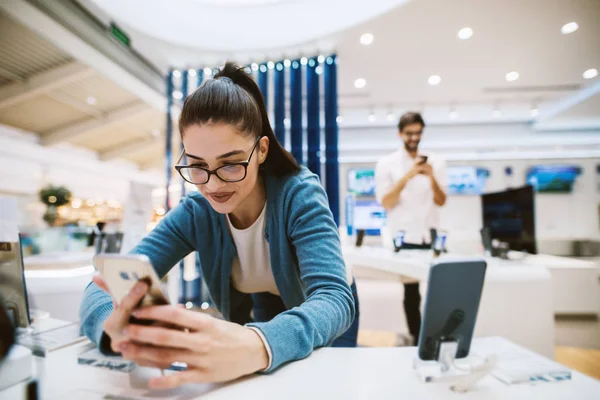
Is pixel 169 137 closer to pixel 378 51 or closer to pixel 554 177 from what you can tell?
pixel 378 51

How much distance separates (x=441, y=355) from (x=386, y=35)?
3727mm

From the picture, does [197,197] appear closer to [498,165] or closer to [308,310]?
[308,310]

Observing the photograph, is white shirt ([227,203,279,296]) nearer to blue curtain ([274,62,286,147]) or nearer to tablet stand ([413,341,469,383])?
tablet stand ([413,341,469,383])

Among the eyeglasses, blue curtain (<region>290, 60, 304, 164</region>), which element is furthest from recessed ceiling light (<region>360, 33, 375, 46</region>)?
the eyeglasses

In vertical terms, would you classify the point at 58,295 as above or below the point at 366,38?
below

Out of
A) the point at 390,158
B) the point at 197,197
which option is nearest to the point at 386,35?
the point at 390,158

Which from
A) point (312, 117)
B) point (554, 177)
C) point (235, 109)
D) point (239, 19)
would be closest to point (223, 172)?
point (235, 109)

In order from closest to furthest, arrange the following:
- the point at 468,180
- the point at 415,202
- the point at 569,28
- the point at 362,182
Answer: the point at 415,202
the point at 569,28
the point at 468,180
the point at 362,182

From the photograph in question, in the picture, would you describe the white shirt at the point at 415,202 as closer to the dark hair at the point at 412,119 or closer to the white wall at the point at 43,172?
the dark hair at the point at 412,119

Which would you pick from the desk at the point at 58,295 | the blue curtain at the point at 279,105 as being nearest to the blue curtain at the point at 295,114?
the blue curtain at the point at 279,105

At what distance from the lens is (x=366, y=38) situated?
3740 mm

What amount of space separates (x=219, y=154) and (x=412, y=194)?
2.33 metres

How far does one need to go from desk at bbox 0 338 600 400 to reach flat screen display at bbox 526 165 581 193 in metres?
7.04

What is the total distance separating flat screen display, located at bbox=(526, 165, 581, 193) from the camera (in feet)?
20.7
